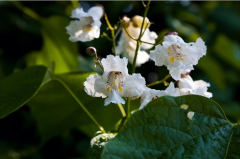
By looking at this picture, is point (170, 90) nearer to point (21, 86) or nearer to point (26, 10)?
point (21, 86)

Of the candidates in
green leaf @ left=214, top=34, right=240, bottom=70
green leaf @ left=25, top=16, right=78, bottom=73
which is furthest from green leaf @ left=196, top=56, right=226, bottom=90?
green leaf @ left=25, top=16, right=78, bottom=73

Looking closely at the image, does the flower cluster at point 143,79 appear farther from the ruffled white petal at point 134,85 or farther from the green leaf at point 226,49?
the green leaf at point 226,49

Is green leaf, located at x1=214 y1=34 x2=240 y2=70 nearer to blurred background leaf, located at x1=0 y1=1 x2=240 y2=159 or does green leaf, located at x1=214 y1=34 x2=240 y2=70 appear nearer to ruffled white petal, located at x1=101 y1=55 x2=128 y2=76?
blurred background leaf, located at x1=0 y1=1 x2=240 y2=159

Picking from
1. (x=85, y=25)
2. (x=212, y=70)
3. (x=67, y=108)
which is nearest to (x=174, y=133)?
(x=85, y=25)

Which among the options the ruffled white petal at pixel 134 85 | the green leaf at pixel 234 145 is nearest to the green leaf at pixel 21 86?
the ruffled white petal at pixel 134 85

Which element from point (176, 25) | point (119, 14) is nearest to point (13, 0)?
point (119, 14)

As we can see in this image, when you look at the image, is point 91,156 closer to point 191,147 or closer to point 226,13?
point 191,147
